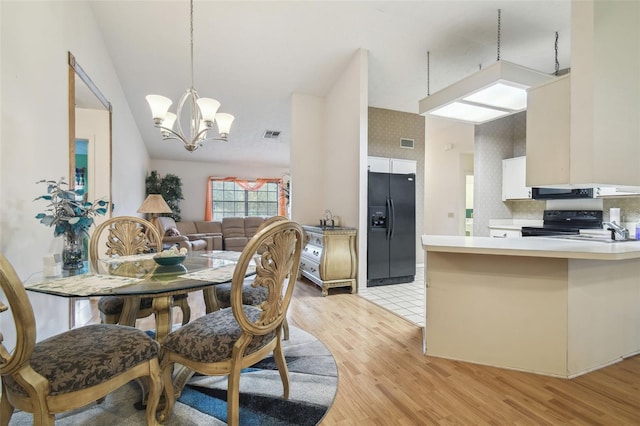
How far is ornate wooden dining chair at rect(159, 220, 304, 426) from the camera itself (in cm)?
126

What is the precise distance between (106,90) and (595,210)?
6.61 meters

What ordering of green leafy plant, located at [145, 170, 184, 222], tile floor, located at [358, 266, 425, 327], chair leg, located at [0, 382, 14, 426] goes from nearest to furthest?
1. chair leg, located at [0, 382, 14, 426]
2. tile floor, located at [358, 266, 425, 327]
3. green leafy plant, located at [145, 170, 184, 222]

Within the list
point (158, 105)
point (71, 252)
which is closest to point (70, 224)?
point (71, 252)

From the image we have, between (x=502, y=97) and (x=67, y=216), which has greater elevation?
(x=502, y=97)

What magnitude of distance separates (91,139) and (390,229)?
4.02m

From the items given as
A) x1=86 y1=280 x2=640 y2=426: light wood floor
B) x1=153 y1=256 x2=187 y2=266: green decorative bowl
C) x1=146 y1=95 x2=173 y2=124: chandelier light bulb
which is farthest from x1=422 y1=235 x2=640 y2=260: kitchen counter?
x1=146 y1=95 x2=173 y2=124: chandelier light bulb

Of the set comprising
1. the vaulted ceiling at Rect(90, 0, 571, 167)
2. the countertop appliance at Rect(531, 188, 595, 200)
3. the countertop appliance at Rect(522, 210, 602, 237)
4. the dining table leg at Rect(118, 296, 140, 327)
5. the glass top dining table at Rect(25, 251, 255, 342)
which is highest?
the vaulted ceiling at Rect(90, 0, 571, 167)

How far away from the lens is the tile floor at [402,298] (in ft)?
9.86

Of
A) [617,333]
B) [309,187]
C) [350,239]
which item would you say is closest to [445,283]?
[617,333]

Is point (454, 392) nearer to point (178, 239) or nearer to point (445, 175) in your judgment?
point (178, 239)

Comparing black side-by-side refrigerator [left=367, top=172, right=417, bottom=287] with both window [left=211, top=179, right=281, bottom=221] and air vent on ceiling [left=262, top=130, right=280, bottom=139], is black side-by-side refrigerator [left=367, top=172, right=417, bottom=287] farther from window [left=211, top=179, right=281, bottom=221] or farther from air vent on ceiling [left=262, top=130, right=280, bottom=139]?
window [left=211, top=179, right=281, bottom=221]

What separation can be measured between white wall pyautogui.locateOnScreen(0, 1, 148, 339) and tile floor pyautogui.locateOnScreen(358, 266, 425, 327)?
301 centimetres

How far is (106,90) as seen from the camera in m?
3.73

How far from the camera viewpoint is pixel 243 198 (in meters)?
8.48
